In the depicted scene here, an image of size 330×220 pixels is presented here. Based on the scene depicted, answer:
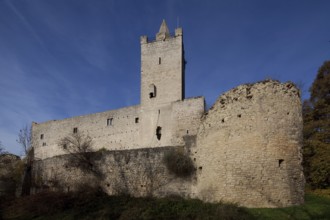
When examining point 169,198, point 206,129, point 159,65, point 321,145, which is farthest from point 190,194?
point 159,65

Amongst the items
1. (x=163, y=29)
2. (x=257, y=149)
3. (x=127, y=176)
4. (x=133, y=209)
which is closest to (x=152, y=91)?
(x=163, y=29)

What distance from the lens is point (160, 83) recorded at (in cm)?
2983

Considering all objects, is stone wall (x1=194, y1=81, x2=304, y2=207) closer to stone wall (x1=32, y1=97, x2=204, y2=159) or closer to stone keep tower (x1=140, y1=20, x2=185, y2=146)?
stone wall (x1=32, y1=97, x2=204, y2=159)

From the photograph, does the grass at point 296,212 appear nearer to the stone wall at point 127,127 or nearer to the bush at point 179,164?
the bush at point 179,164

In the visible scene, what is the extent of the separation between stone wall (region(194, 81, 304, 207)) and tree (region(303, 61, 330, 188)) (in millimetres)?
7196

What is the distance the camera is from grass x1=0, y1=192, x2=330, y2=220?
43.1 ft

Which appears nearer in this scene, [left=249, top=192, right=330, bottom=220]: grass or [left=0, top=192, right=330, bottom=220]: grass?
[left=249, top=192, right=330, bottom=220]: grass

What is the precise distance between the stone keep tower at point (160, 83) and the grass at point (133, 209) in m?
11.2

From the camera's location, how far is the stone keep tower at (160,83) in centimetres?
2866

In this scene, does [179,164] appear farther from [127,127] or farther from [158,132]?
[127,127]

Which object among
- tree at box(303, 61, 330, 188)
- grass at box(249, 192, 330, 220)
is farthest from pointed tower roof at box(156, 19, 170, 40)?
grass at box(249, 192, 330, 220)

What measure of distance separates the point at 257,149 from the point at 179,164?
3.97 meters

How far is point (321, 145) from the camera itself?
21.9 meters

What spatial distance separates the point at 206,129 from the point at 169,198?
11.4ft
